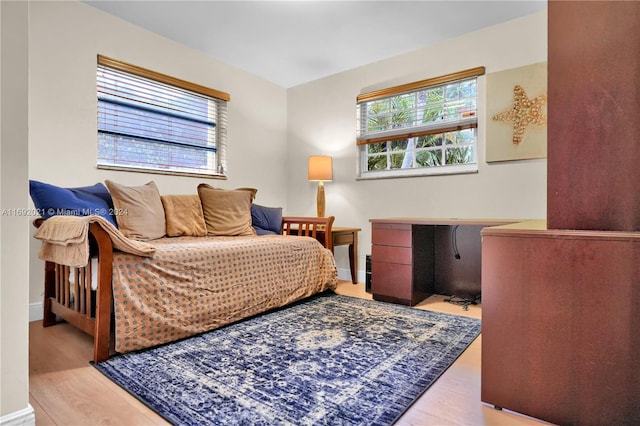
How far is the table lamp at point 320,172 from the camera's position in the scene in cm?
353

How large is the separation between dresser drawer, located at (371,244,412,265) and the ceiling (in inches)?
69.1

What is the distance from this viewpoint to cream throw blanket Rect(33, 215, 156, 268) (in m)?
1.55

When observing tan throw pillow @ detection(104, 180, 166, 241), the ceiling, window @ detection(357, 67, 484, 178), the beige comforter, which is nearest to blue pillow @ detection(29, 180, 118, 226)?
tan throw pillow @ detection(104, 180, 166, 241)

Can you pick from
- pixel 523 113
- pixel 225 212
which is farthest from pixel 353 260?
pixel 523 113

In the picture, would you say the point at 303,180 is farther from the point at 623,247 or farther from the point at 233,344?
the point at 623,247

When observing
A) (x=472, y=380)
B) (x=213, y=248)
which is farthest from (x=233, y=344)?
(x=472, y=380)

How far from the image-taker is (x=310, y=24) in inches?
108

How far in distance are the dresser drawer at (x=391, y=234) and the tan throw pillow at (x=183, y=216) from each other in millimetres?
1344

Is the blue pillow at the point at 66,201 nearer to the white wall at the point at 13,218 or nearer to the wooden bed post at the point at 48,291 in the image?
the wooden bed post at the point at 48,291

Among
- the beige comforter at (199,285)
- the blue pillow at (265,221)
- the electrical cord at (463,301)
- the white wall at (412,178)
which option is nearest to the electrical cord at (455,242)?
the white wall at (412,178)

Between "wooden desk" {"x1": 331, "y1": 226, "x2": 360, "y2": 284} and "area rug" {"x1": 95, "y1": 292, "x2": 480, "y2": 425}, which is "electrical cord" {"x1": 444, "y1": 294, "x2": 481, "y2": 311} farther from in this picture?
"wooden desk" {"x1": 331, "y1": 226, "x2": 360, "y2": 284}

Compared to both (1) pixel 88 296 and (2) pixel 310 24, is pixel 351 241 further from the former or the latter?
(1) pixel 88 296

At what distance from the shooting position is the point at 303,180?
13.0 ft

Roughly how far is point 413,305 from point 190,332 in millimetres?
1559
